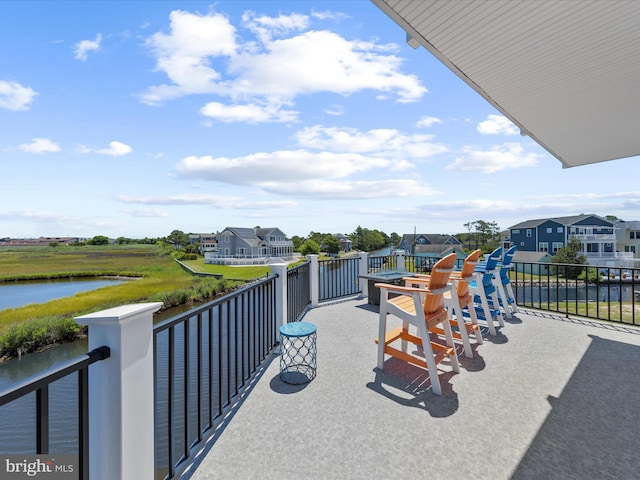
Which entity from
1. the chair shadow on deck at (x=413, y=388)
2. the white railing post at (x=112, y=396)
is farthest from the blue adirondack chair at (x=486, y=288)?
the white railing post at (x=112, y=396)

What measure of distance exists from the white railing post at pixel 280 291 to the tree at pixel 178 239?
81071mm

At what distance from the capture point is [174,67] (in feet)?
18.0

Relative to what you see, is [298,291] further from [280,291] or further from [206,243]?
[206,243]

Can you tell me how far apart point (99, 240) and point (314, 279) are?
10773 centimetres

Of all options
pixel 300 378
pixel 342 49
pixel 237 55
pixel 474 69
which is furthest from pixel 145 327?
pixel 237 55

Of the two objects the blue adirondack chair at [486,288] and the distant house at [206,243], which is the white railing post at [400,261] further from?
the distant house at [206,243]

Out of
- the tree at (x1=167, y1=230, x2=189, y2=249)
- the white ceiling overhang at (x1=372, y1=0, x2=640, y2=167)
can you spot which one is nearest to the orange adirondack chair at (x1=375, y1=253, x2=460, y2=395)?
the white ceiling overhang at (x1=372, y1=0, x2=640, y2=167)

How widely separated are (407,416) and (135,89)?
381 inches

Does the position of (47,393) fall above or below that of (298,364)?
above

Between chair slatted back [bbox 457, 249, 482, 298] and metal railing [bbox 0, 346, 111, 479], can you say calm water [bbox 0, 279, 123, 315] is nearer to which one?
metal railing [bbox 0, 346, 111, 479]

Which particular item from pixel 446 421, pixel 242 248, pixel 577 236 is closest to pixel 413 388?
pixel 446 421

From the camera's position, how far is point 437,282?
8.99 ft

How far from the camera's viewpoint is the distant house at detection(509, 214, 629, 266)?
29.1 meters

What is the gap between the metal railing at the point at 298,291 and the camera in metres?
4.22
